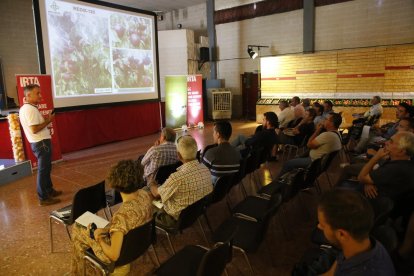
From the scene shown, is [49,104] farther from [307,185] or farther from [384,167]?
[384,167]

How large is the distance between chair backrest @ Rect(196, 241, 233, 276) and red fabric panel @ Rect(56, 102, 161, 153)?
625cm

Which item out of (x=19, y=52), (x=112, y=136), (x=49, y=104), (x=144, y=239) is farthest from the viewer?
(x=19, y=52)

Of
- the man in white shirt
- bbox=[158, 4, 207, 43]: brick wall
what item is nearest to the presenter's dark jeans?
the man in white shirt

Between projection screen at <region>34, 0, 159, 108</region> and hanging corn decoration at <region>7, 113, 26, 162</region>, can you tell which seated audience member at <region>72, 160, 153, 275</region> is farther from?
projection screen at <region>34, 0, 159, 108</region>

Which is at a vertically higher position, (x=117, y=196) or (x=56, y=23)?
(x=56, y=23)

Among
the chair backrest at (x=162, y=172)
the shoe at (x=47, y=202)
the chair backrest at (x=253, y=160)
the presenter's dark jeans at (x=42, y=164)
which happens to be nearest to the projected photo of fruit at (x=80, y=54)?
the presenter's dark jeans at (x=42, y=164)

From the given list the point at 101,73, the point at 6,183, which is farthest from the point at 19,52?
the point at 6,183

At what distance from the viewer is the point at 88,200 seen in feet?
8.91

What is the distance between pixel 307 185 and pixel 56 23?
5.86 m

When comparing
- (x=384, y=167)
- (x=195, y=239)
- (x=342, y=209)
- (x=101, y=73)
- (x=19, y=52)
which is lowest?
(x=195, y=239)

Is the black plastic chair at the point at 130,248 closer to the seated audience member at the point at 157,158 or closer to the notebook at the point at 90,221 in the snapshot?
the notebook at the point at 90,221

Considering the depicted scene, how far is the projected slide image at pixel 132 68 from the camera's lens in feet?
25.7

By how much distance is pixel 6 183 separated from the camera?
16.5ft

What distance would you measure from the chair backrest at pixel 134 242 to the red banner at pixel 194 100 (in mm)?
8257
